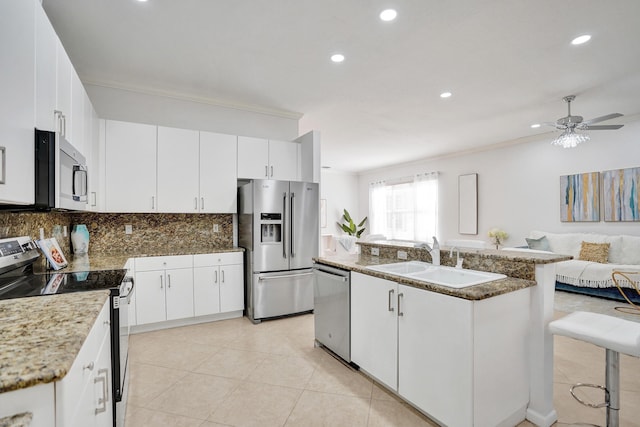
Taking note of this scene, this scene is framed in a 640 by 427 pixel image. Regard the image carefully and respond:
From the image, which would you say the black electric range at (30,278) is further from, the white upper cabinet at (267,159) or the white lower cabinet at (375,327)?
the white upper cabinet at (267,159)

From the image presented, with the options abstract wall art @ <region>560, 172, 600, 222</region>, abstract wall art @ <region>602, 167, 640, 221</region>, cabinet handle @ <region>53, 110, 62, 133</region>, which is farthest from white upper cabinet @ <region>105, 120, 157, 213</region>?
abstract wall art @ <region>602, 167, 640, 221</region>

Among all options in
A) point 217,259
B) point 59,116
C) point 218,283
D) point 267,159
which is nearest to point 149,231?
point 217,259

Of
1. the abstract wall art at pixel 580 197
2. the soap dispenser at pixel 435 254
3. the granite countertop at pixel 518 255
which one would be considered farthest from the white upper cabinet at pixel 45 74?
the abstract wall art at pixel 580 197

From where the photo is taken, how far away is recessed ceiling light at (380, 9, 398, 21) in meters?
2.31

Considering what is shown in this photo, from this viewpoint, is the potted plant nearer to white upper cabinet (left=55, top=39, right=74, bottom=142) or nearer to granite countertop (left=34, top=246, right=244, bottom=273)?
granite countertop (left=34, top=246, right=244, bottom=273)

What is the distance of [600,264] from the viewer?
14.7 ft

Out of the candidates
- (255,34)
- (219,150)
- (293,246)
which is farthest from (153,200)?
(255,34)

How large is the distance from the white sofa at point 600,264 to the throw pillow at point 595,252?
0.24 feet

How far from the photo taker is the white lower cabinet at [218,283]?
3.59 metres

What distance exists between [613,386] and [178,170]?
398 centimetres

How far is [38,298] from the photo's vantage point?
1413 millimetres

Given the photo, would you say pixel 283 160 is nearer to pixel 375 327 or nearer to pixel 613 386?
pixel 375 327

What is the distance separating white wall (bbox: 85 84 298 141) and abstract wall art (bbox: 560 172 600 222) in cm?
452

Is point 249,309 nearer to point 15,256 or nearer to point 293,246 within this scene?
point 293,246
